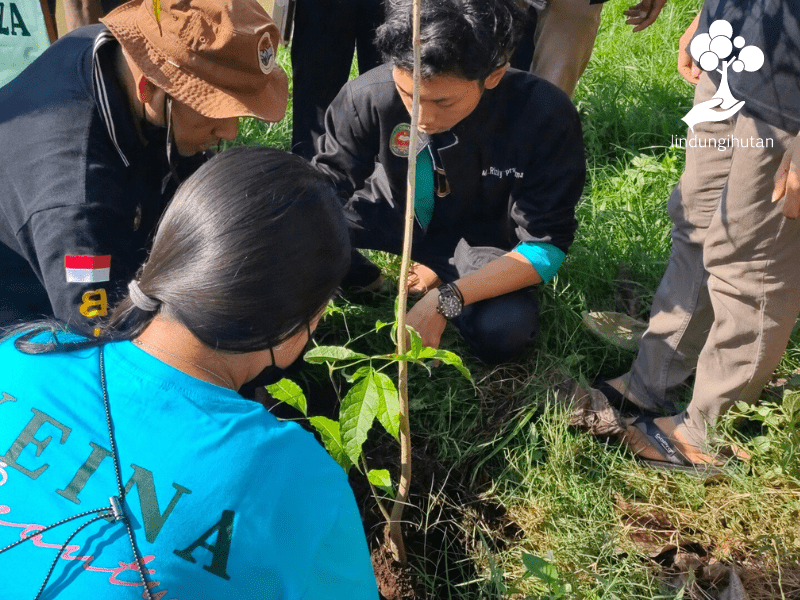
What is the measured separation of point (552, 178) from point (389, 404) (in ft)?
3.81

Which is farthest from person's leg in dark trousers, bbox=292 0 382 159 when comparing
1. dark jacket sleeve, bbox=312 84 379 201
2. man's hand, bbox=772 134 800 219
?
man's hand, bbox=772 134 800 219

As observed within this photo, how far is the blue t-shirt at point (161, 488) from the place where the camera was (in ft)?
3.35

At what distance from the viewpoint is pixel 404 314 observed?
1402 mm

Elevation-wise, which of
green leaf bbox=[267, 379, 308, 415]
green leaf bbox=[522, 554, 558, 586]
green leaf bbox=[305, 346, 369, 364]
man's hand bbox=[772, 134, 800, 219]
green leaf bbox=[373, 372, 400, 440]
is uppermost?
man's hand bbox=[772, 134, 800, 219]

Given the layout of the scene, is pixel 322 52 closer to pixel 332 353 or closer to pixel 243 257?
pixel 332 353

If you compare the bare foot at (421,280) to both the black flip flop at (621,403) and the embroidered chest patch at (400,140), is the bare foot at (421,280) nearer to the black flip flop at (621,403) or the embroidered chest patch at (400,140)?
the embroidered chest patch at (400,140)

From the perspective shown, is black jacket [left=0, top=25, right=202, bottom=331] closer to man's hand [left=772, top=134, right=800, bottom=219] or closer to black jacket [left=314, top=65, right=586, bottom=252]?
black jacket [left=314, top=65, right=586, bottom=252]

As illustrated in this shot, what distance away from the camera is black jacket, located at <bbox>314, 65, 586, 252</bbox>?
2244 mm

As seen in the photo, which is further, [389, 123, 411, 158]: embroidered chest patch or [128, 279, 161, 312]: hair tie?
[389, 123, 411, 158]: embroidered chest patch

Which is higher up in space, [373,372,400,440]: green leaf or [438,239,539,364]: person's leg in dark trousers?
[373,372,400,440]: green leaf

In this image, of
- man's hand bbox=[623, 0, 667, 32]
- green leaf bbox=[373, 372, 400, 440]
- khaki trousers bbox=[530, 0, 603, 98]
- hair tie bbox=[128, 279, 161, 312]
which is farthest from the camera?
khaki trousers bbox=[530, 0, 603, 98]

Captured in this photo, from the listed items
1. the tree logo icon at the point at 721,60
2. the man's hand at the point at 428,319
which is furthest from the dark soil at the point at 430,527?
the tree logo icon at the point at 721,60

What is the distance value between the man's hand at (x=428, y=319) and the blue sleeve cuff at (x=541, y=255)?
0.32 meters

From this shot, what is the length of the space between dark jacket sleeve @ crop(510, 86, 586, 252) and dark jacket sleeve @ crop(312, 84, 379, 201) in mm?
522
